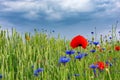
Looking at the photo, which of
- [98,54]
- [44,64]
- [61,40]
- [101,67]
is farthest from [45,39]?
[101,67]

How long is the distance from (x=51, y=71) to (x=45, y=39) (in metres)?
2.59

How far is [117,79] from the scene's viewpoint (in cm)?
315

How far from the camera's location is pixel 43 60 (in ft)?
12.9

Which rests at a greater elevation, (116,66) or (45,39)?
(45,39)

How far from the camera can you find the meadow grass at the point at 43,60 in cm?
304

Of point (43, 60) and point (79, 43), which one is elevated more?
point (79, 43)

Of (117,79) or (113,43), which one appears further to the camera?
(113,43)

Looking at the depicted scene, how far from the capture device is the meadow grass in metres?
3.04

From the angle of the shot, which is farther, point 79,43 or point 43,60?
point 43,60

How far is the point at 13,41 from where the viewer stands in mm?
4914

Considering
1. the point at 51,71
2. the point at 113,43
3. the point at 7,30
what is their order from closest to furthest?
1. the point at 51,71
2. the point at 7,30
3. the point at 113,43

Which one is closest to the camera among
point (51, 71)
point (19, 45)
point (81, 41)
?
point (81, 41)

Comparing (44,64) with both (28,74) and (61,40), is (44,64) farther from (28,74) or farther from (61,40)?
(61,40)

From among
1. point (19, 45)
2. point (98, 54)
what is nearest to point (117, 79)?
point (98, 54)
